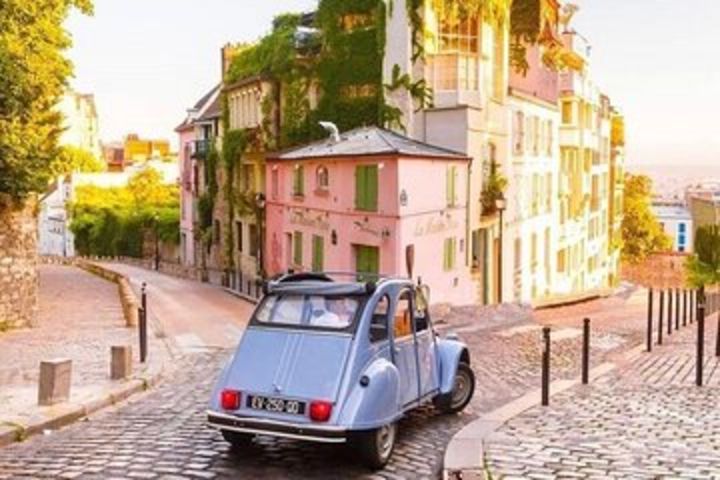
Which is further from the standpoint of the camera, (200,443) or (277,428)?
(200,443)

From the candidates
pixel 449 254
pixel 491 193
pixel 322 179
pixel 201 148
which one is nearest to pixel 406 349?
pixel 449 254

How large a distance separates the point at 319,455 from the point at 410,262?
1663 centimetres

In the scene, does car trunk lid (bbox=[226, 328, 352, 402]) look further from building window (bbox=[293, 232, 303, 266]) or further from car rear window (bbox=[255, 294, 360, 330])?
building window (bbox=[293, 232, 303, 266])

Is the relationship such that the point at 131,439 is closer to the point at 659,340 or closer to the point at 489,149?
the point at 659,340

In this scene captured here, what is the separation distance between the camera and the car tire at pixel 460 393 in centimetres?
1164

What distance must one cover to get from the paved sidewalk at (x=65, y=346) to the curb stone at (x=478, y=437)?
532 centimetres

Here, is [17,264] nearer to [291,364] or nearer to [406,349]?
[406,349]

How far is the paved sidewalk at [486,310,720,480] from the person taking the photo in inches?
345

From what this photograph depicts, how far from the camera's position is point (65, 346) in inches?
757

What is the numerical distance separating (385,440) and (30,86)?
15838mm

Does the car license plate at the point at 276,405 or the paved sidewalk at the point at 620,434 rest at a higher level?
the car license plate at the point at 276,405

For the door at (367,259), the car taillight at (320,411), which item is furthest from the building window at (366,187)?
the car taillight at (320,411)

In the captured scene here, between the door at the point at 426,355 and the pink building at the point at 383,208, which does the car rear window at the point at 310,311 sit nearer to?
the door at the point at 426,355

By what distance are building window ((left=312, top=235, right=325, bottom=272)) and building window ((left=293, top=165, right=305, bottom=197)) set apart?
1956 millimetres
